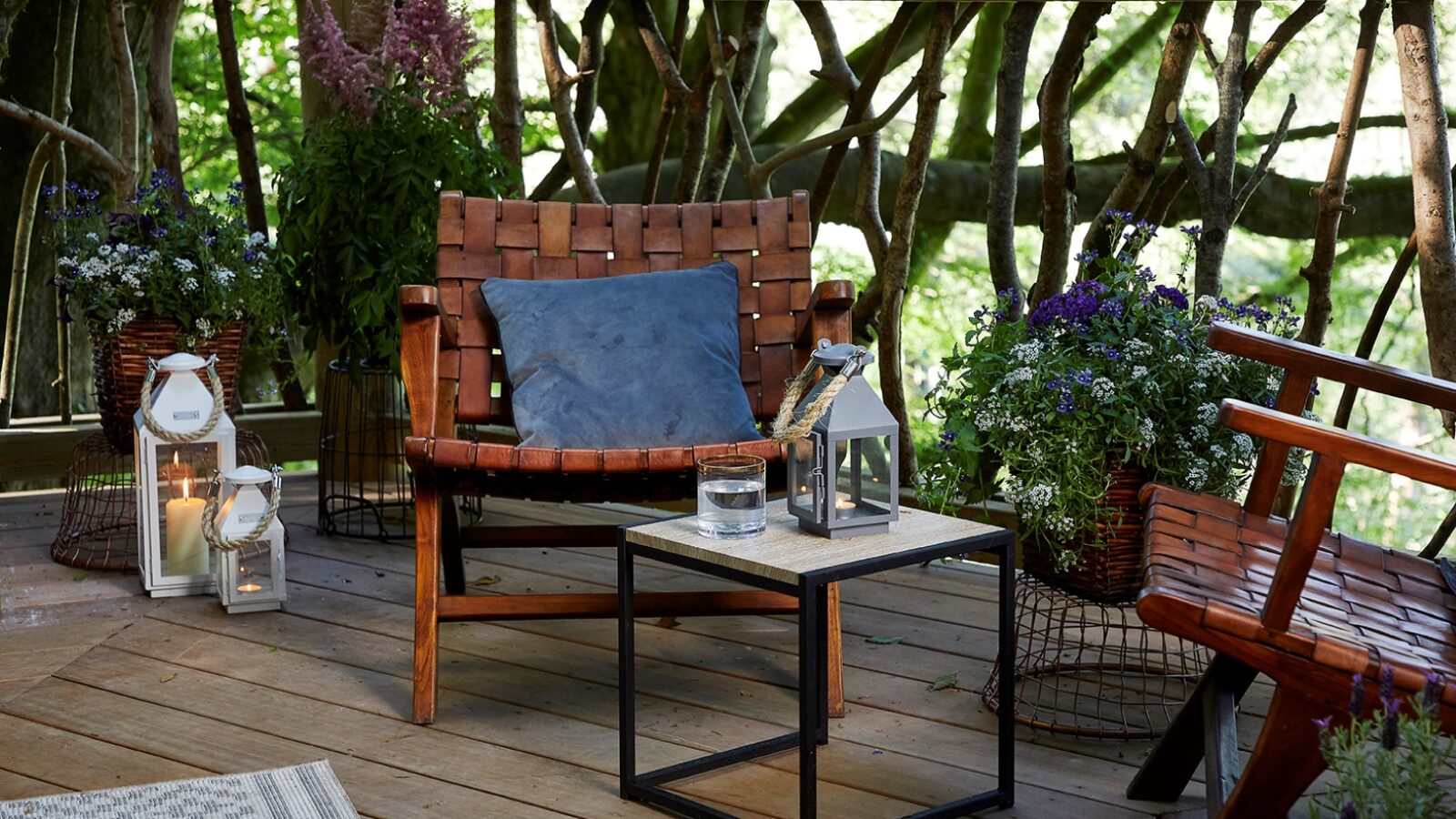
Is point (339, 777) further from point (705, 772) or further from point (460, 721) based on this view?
point (705, 772)

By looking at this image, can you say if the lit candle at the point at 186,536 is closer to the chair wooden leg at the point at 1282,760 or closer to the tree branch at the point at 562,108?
the tree branch at the point at 562,108

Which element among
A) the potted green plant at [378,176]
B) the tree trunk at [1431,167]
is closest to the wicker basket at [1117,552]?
the tree trunk at [1431,167]

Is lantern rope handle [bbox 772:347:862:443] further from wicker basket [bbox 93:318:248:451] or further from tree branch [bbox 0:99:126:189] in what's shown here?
tree branch [bbox 0:99:126:189]

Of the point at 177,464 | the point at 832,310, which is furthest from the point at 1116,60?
the point at 177,464

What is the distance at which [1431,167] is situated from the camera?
8.77 ft

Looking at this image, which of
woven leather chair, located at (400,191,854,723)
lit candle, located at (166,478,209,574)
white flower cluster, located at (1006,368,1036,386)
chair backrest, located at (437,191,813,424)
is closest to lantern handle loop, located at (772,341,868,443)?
woven leather chair, located at (400,191,854,723)

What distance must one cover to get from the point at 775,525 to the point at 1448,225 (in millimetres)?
1484

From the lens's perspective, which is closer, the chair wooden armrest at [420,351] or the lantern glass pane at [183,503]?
the chair wooden armrest at [420,351]

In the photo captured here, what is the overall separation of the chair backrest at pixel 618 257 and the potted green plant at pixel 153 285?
0.77 metres

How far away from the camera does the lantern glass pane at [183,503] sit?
3061mm

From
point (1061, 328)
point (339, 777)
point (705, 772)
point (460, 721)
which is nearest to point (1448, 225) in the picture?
point (1061, 328)

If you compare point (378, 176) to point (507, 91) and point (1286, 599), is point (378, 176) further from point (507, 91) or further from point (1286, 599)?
point (1286, 599)

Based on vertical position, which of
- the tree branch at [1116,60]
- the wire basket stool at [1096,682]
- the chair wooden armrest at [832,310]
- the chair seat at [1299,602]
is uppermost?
the tree branch at [1116,60]

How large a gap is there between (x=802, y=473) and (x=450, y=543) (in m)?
1.06
